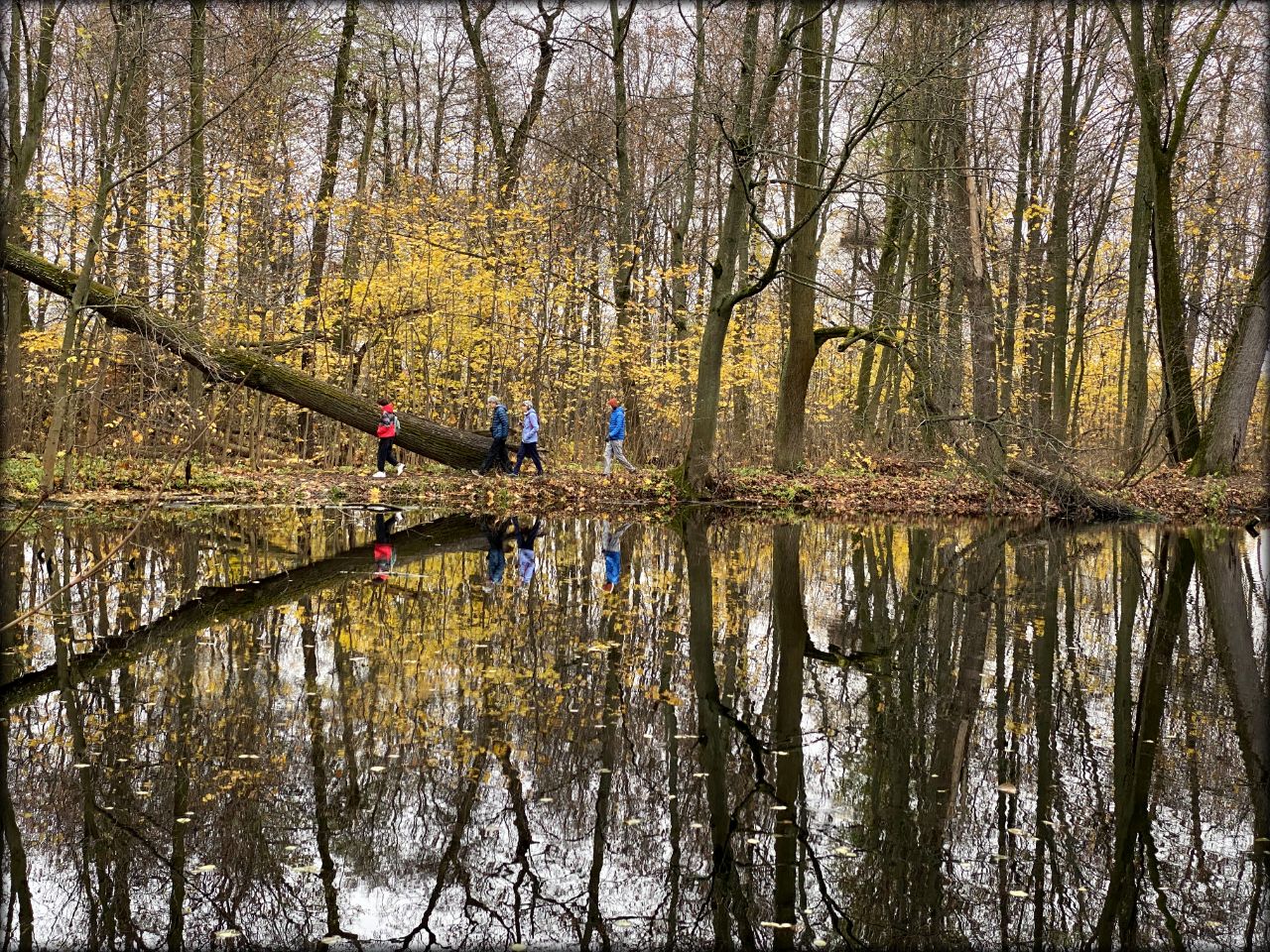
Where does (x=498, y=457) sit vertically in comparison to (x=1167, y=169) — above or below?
below

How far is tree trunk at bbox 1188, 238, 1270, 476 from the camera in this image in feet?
69.0

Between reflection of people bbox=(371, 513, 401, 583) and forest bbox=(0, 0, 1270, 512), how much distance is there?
3.46 metres

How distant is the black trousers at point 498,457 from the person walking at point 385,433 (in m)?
1.84

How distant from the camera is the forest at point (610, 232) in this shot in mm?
17641

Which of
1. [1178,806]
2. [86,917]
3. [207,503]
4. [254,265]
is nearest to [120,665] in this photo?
[86,917]

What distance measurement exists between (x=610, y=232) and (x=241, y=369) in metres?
11.1

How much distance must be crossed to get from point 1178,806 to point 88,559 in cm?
1048

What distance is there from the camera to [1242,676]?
7.46m

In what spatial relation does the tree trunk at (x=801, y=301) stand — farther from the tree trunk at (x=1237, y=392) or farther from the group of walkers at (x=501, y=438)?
the tree trunk at (x=1237, y=392)

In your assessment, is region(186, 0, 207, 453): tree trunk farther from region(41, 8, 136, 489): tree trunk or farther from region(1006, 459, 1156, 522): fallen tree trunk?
region(1006, 459, 1156, 522): fallen tree trunk

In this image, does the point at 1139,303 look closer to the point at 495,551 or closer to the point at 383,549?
the point at 495,551

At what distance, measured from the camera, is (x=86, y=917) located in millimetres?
3770

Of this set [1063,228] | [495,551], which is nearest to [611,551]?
[495,551]

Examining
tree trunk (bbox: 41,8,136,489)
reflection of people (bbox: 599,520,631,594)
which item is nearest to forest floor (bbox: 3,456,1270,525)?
tree trunk (bbox: 41,8,136,489)
